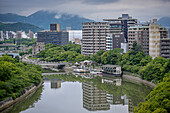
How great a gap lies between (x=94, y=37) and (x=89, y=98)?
2575 centimetres

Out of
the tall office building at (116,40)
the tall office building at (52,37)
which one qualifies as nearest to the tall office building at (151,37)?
the tall office building at (116,40)

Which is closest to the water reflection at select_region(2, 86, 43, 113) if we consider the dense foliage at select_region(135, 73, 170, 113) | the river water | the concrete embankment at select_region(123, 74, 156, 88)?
the river water

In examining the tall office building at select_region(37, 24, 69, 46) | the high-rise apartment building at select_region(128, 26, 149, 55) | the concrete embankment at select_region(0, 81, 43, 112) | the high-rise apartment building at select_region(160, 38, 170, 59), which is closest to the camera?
the concrete embankment at select_region(0, 81, 43, 112)

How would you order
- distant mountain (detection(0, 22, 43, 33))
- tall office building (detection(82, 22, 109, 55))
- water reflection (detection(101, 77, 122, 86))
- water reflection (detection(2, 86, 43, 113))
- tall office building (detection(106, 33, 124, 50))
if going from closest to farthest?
water reflection (detection(2, 86, 43, 113)), water reflection (detection(101, 77, 122, 86)), tall office building (detection(106, 33, 124, 50)), tall office building (detection(82, 22, 109, 55)), distant mountain (detection(0, 22, 43, 33))

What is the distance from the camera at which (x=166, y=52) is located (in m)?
37.5

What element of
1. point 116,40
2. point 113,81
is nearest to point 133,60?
point 113,81

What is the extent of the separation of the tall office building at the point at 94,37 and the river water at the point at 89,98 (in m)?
17.0

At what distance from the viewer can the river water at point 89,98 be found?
70.7 ft

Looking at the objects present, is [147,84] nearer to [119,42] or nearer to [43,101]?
[43,101]

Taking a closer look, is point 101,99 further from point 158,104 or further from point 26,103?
point 158,104

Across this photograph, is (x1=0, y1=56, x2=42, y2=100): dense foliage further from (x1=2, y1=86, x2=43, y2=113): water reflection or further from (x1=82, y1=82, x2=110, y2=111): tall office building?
(x1=82, y1=82, x2=110, y2=111): tall office building

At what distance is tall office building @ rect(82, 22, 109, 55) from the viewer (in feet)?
162

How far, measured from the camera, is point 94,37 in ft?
164

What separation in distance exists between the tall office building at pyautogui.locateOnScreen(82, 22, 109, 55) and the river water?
55.9 feet
